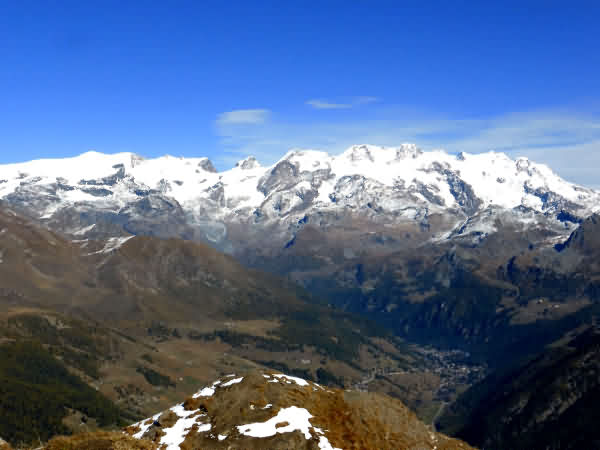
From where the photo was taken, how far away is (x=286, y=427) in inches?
3233

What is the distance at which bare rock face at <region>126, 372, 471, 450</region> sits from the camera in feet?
266

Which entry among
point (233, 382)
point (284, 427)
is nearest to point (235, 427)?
point (284, 427)

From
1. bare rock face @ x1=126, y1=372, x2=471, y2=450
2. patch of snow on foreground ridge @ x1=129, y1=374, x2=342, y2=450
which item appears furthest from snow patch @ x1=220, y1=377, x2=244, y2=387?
patch of snow on foreground ridge @ x1=129, y1=374, x2=342, y2=450

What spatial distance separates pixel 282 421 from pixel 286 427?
160 cm

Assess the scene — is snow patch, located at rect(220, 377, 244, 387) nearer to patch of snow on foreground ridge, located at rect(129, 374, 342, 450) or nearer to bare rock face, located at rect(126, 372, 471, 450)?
bare rock face, located at rect(126, 372, 471, 450)

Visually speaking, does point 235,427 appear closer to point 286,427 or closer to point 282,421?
point 282,421

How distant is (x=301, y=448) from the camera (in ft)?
256

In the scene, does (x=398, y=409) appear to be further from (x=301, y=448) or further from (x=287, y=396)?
(x=301, y=448)

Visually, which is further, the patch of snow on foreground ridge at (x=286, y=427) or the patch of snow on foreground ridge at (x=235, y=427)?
the patch of snow on foreground ridge at (x=235, y=427)

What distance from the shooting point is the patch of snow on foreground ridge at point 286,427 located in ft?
265

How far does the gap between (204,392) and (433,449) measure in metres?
38.7

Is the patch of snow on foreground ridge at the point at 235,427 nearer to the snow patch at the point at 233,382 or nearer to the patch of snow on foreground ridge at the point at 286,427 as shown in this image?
the patch of snow on foreground ridge at the point at 286,427

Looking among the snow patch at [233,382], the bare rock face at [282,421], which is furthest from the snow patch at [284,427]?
the snow patch at [233,382]

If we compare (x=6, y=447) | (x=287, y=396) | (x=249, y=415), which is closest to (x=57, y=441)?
(x=6, y=447)
